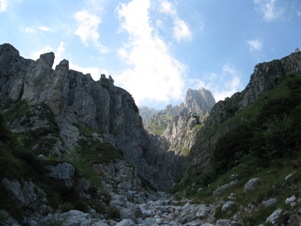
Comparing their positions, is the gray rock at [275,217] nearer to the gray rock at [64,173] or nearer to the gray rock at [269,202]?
the gray rock at [269,202]

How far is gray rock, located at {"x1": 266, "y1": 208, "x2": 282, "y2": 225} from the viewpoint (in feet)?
48.1

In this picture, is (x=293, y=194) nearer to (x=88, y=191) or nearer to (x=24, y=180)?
(x=24, y=180)

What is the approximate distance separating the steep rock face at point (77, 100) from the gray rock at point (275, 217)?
7743 centimetres

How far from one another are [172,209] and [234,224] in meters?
17.8

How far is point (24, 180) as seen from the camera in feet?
62.9

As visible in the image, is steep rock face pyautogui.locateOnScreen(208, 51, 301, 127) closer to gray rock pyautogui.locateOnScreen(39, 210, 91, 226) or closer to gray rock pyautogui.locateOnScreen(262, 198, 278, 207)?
gray rock pyautogui.locateOnScreen(262, 198, 278, 207)

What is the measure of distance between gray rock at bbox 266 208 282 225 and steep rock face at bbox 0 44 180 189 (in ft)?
254

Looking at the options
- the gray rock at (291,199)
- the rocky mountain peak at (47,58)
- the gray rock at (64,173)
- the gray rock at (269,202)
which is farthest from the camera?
the rocky mountain peak at (47,58)

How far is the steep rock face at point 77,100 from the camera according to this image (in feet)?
351

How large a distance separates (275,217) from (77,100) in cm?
11200

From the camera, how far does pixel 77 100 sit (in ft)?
401

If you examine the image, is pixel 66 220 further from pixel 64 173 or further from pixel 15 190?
pixel 64 173

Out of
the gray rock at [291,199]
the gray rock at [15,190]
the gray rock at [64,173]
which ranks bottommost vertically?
the gray rock at [291,199]

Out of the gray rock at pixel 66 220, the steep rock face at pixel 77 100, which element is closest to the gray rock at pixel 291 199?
the gray rock at pixel 66 220
